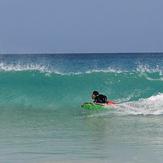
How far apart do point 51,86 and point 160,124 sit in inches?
533

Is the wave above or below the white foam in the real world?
above

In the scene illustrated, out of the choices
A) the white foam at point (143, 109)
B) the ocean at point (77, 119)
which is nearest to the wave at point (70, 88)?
the ocean at point (77, 119)

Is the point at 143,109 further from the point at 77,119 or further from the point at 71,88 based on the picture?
the point at 71,88

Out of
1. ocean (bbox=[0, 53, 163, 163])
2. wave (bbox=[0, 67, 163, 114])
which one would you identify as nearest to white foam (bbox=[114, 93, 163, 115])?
ocean (bbox=[0, 53, 163, 163])

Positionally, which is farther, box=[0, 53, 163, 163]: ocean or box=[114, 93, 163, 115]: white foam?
box=[114, 93, 163, 115]: white foam

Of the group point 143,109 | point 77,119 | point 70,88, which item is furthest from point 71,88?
point 77,119

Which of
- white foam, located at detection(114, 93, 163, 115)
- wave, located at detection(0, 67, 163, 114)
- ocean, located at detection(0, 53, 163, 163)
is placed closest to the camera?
ocean, located at detection(0, 53, 163, 163)

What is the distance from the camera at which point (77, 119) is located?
16.5 meters

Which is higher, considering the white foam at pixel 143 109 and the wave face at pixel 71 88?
the wave face at pixel 71 88

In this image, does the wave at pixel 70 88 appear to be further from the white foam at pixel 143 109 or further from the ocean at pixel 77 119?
the white foam at pixel 143 109

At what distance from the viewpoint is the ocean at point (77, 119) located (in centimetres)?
1085

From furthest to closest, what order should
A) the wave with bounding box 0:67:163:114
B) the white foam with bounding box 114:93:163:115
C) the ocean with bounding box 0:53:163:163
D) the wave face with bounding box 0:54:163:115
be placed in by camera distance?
the wave with bounding box 0:67:163:114, the wave face with bounding box 0:54:163:115, the white foam with bounding box 114:93:163:115, the ocean with bounding box 0:53:163:163

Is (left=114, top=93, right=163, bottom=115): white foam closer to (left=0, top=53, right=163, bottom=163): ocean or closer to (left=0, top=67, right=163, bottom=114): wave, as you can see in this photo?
(left=0, top=53, right=163, bottom=163): ocean

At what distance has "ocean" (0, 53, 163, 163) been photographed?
10852 millimetres
